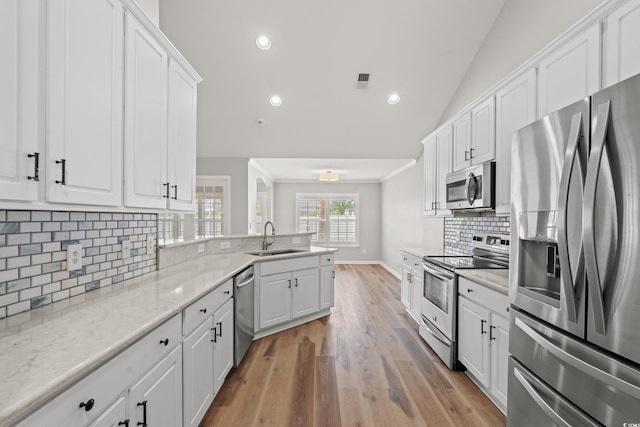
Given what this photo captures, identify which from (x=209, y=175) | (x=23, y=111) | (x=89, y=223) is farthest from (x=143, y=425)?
(x=209, y=175)

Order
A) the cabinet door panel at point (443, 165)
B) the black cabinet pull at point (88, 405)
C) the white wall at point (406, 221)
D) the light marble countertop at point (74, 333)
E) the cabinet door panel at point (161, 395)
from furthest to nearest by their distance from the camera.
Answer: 1. the white wall at point (406, 221)
2. the cabinet door panel at point (443, 165)
3. the cabinet door panel at point (161, 395)
4. the black cabinet pull at point (88, 405)
5. the light marble countertop at point (74, 333)

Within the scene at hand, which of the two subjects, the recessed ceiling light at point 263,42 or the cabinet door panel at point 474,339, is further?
the recessed ceiling light at point 263,42

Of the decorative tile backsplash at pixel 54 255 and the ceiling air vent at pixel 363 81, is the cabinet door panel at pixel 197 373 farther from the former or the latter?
the ceiling air vent at pixel 363 81

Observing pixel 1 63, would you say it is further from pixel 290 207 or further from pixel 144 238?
pixel 290 207

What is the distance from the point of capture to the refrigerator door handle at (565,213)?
46.8 inches

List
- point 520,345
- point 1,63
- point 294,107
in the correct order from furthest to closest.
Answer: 1. point 294,107
2. point 520,345
3. point 1,63

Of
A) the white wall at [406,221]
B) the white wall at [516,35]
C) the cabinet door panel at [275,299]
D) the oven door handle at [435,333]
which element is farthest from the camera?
the white wall at [406,221]

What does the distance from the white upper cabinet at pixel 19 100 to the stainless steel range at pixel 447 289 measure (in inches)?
107

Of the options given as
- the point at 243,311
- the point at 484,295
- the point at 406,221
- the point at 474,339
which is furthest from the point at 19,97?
the point at 406,221

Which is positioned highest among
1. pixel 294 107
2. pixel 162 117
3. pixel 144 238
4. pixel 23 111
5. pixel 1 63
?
pixel 294 107

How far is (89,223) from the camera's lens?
1.64 metres

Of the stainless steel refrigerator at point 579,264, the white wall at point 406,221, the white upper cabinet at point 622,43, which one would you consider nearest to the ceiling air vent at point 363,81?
the white wall at point 406,221

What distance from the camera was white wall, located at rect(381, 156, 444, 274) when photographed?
480 centimetres

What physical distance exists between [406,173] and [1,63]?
598 centimetres
